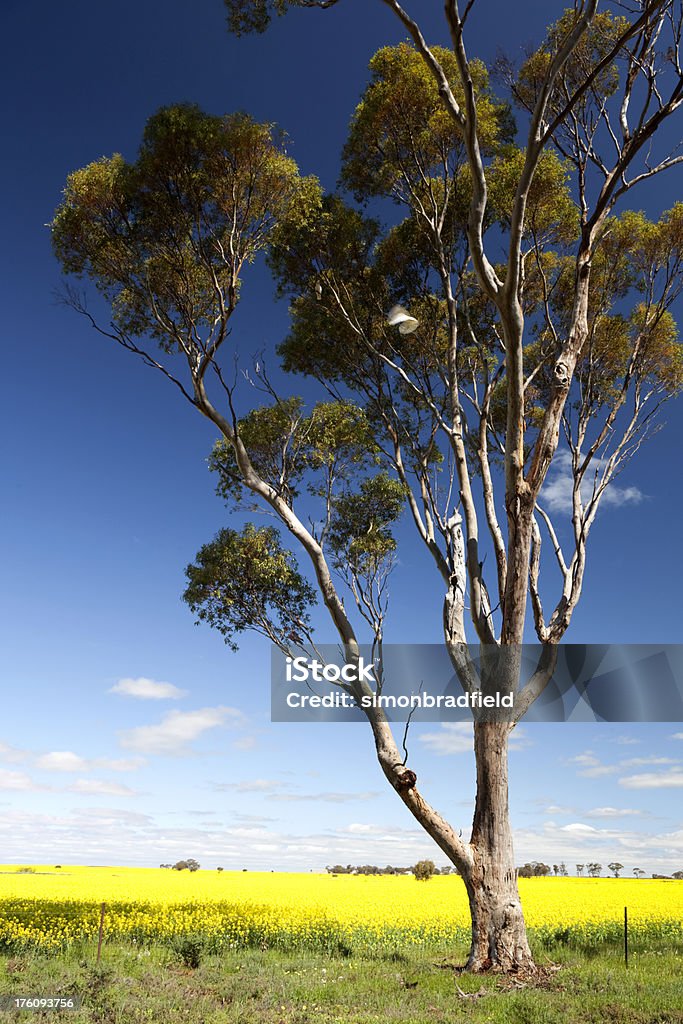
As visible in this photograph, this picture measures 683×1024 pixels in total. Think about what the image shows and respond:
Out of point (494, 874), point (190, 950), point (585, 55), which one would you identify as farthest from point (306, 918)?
point (585, 55)

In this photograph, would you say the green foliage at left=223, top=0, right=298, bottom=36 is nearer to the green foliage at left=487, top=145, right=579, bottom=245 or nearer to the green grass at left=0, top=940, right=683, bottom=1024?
the green foliage at left=487, top=145, right=579, bottom=245

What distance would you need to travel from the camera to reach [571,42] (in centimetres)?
863

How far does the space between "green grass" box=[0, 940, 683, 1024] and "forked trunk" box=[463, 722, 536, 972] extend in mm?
400

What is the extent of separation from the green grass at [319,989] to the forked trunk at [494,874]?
0.40 metres

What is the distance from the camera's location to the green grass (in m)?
7.82

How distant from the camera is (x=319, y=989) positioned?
9.26 metres

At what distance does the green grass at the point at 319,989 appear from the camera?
25.7 ft

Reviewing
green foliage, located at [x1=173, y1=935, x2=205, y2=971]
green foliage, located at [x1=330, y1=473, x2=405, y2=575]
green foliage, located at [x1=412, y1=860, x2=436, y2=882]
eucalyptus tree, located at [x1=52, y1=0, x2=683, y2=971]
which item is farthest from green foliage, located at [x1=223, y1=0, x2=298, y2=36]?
green foliage, located at [x1=412, y1=860, x2=436, y2=882]

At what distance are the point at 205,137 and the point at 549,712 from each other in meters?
10.6

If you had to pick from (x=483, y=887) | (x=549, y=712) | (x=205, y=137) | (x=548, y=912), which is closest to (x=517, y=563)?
(x=549, y=712)

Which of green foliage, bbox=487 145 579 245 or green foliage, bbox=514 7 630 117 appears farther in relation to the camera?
green foliage, bbox=487 145 579 245

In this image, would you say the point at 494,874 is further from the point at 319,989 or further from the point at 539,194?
the point at 539,194

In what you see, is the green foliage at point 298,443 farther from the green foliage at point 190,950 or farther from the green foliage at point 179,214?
the green foliage at point 190,950

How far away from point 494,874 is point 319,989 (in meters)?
2.56
